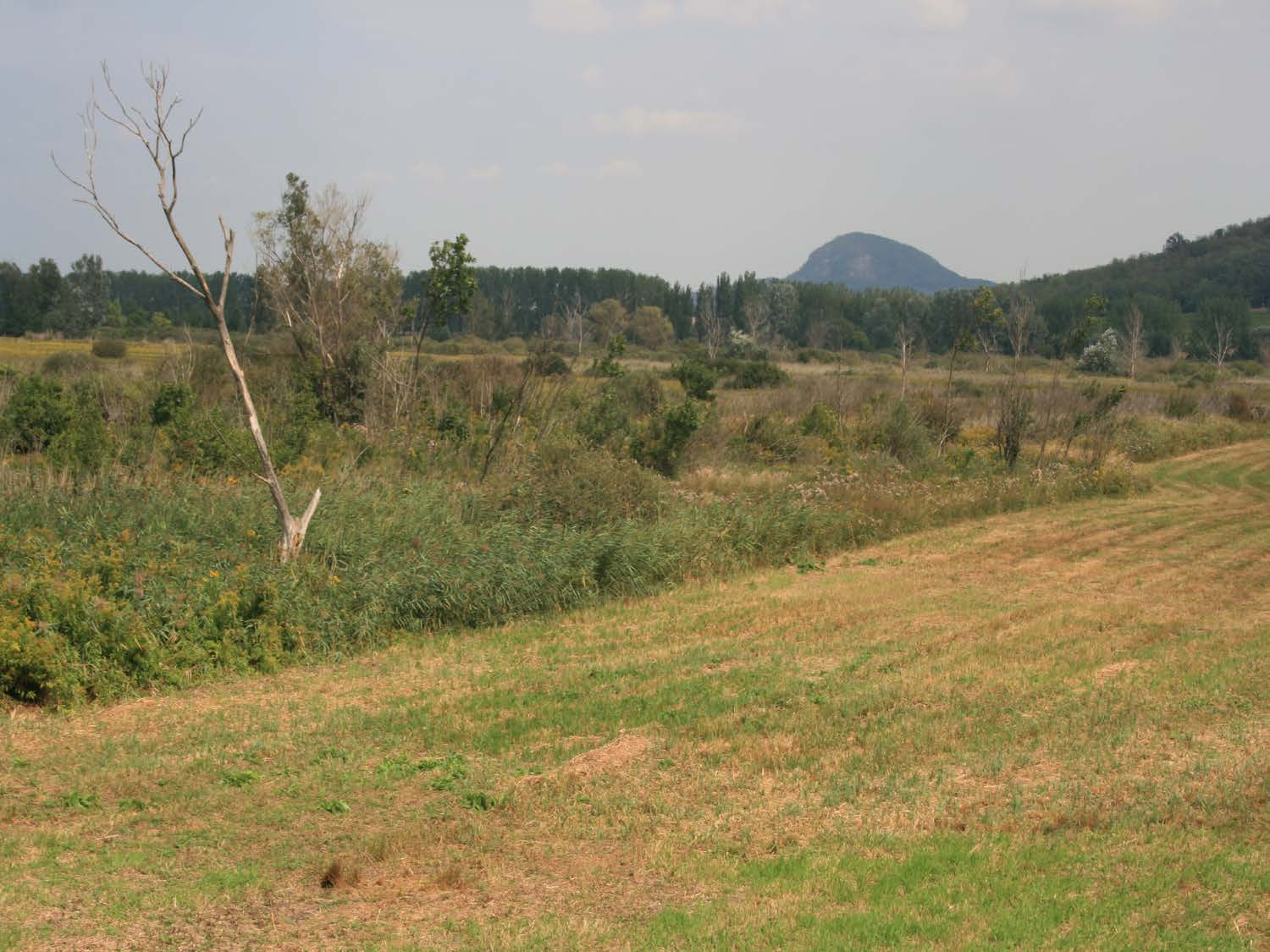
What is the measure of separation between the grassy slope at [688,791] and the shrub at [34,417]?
734 centimetres

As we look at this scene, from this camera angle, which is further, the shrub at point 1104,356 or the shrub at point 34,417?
the shrub at point 1104,356

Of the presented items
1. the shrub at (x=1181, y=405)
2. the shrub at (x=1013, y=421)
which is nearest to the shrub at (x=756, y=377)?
the shrub at (x=1181, y=405)

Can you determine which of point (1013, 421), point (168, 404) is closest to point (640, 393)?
point (1013, 421)

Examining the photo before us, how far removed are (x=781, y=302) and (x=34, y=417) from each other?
8673 cm

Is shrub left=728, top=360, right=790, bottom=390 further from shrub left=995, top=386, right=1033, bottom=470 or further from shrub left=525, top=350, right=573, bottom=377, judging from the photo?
shrub left=525, top=350, right=573, bottom=377

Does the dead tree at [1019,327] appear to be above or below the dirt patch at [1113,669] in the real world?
above

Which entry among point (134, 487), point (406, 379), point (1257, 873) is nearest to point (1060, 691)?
point (1257, 873)

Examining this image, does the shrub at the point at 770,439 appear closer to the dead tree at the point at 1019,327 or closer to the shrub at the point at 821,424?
the shrub at the point at 821,424

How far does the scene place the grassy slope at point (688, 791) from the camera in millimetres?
4762

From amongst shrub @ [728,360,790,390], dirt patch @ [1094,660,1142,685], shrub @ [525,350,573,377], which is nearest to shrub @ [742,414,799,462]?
shrub @ [525,350,573,377]

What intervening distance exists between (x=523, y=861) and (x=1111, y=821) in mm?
3205

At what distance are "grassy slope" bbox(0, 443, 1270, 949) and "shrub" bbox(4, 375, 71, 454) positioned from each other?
7.34 meters

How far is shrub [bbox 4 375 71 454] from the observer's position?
13.8 metres

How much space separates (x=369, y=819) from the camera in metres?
6.04
